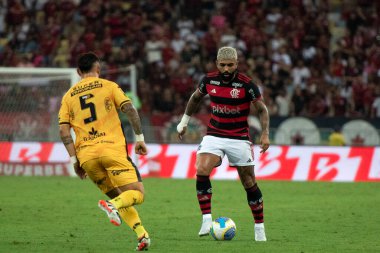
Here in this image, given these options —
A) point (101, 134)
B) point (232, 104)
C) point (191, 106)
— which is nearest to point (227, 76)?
point (232, 104)

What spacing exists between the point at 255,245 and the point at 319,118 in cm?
1486

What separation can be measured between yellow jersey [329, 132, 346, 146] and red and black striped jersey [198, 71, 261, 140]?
12.5m

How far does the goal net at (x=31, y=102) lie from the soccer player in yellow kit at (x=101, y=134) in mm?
13676

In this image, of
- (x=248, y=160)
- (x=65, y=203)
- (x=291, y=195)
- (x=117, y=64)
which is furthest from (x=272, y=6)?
(x=248, y=160)

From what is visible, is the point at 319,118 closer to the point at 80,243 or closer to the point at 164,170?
the point at 164,170

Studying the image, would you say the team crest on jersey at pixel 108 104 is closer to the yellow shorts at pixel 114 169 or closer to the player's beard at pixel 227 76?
the yellow shorts at pixel 114 169

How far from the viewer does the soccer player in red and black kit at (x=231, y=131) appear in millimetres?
11227

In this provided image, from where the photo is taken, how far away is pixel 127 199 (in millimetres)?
9742

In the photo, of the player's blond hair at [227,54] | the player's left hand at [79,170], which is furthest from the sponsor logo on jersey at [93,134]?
the player's blond hair at [227,54]

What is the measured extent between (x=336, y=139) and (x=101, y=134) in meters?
14.5

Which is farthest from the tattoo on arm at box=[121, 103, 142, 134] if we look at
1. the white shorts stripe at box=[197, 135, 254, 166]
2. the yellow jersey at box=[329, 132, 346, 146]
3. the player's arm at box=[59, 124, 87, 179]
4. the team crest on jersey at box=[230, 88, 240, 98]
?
the yellow jersey at box=[329, 132, 346, 146]

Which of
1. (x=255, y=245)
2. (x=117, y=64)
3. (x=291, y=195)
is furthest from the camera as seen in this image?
(x=117, y=64)

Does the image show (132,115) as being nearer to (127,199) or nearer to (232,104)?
(127,199)

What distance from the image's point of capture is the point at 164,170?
23.6 m
